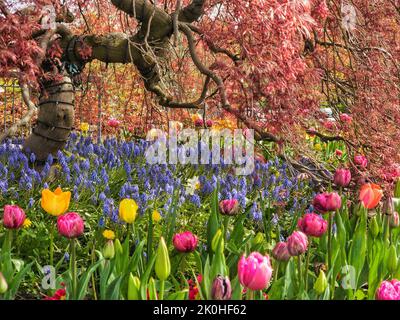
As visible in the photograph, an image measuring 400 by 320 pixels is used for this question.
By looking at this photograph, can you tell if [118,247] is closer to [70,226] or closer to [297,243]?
[70,226]

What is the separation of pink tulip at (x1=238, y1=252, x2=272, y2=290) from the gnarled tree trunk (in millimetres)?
2832

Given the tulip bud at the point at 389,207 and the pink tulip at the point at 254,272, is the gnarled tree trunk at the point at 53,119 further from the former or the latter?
the pink tulip at the point at 254,272

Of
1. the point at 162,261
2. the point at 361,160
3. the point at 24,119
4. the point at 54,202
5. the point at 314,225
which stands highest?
the point at 24,119

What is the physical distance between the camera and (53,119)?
4430mm

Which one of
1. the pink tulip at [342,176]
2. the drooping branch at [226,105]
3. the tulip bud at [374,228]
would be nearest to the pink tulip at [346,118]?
the drooping branch at [226,105]

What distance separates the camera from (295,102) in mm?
3201

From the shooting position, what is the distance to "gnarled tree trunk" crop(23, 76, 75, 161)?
14.4ft

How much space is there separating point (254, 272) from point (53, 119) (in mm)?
2910

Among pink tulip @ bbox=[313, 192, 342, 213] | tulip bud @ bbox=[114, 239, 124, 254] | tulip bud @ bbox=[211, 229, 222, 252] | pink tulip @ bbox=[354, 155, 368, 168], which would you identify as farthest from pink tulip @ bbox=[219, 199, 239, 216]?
pink tulip @ bbox=[354, 155, 368, 168]

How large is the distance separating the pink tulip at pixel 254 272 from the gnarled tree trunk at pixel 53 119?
2832mm

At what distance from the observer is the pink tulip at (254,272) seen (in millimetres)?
1810

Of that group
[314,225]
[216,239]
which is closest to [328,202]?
[314,225]

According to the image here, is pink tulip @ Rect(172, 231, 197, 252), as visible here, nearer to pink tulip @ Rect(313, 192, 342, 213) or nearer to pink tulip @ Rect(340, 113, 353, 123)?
pink tulip @ Rect(313, 192, 342, 213)
